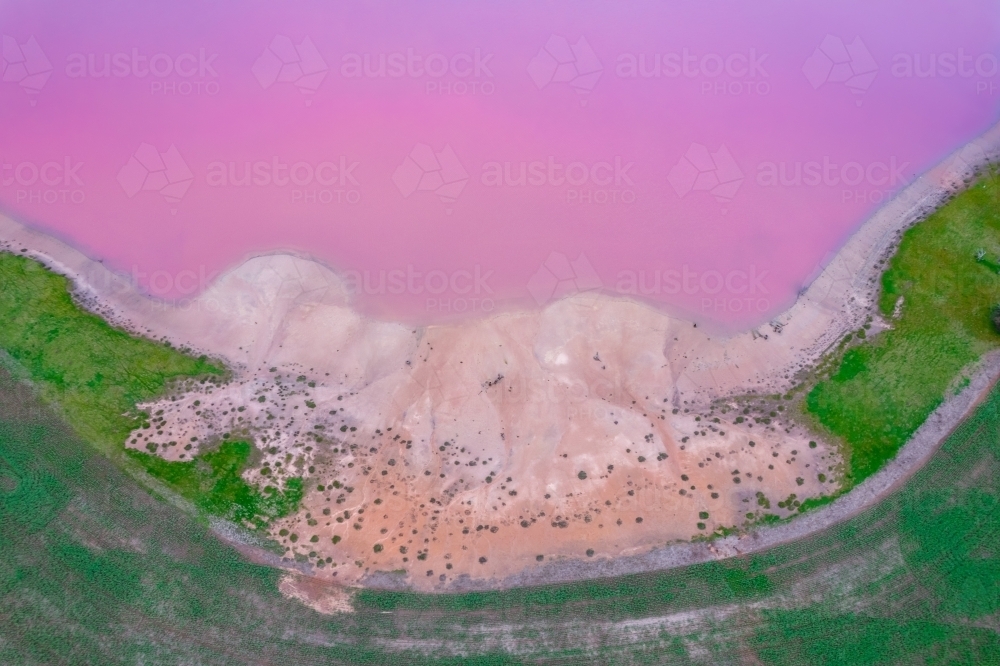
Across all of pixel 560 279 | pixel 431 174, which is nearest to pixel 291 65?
pixel 431 174

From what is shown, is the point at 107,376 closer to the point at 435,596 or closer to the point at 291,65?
the point at 435,596

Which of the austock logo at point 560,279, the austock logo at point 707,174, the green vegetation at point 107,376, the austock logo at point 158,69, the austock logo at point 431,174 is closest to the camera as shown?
the green vegetation at point 107,376

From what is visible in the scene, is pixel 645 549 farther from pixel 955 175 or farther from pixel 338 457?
pixel 955 175

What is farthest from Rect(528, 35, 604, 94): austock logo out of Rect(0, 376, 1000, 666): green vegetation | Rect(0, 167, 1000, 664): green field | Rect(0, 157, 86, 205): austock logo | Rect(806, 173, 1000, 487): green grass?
Rect(0, 376, 1000, 666): green vegetation

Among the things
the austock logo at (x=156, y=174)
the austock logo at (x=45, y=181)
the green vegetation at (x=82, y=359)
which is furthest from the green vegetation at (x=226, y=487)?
the austock logo at (x=45, y=181)

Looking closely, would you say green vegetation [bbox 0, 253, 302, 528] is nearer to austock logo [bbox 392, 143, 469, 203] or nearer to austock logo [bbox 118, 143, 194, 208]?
austock logo [bbox 118, 143, 194, 208]

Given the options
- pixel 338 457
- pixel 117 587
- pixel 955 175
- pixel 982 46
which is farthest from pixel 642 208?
pixel 117 587

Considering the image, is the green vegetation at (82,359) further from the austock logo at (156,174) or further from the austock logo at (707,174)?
the austock logo at (707,174)
